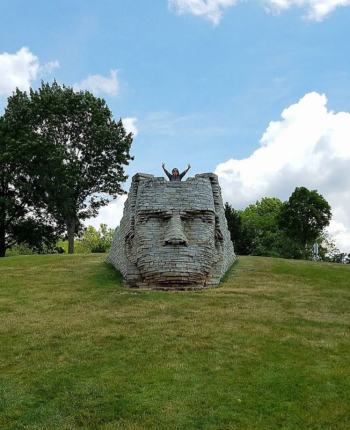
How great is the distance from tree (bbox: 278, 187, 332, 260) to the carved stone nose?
900 inches

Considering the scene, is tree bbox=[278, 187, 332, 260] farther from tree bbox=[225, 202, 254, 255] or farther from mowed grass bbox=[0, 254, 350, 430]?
mowed grass bbox=[0, 254, 350, 430]

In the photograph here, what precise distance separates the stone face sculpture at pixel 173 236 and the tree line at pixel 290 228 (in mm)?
21033

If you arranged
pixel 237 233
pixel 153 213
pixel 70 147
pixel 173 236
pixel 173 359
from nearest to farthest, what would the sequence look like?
pixel 173 359 → pixel 173 236 → pixel 153 213 → pixel 70 147 → pixel 237 233

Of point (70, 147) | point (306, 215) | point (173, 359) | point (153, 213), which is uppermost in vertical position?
point (70, 147)

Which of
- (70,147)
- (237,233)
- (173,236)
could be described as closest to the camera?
(173,236)

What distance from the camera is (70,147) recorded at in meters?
31.8

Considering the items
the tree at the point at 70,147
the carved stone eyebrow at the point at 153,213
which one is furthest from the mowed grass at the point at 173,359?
the tree at the point at 70,147

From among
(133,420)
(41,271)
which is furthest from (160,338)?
(41,271)

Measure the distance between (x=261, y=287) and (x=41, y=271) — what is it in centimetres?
924

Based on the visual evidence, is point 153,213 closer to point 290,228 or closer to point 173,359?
point 173,359

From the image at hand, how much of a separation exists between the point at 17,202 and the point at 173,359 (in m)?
31.6

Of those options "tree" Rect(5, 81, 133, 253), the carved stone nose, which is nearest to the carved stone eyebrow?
the carved stone nose

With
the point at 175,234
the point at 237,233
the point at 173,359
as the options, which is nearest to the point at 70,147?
the point at 237,233

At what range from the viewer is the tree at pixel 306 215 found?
3397 cm
